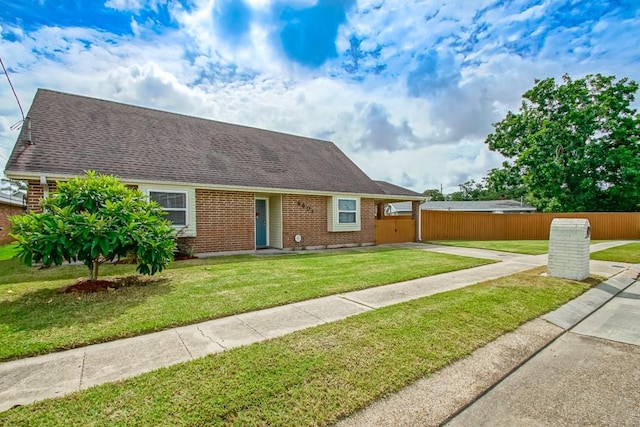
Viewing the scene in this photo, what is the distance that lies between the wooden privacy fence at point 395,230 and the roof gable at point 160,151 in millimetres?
1866

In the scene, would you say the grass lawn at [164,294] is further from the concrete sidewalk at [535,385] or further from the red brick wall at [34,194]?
the concrete sidewalk at [535,385]

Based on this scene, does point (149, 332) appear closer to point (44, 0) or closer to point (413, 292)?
point (413, 292)

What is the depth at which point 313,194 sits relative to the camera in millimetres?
12617

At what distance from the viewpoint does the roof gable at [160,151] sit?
889 centimetres

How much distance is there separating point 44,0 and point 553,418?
1320 cm

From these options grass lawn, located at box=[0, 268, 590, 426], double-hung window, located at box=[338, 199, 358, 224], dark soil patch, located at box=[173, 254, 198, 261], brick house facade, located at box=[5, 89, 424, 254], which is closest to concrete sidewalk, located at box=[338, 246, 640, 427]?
grass lawn, located at box=[0, 268, 590, 426]

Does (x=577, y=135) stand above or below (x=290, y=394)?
above

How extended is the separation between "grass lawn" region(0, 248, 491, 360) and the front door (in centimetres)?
345

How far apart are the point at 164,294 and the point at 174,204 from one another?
16.6 ft

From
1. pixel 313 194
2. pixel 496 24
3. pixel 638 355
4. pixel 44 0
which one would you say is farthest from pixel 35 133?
pixel 496 24

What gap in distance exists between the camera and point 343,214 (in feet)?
44.1

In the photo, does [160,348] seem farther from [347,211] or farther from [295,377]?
[347,211]

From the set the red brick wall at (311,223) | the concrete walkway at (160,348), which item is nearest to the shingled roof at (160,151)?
the red brick wall at (311,223)

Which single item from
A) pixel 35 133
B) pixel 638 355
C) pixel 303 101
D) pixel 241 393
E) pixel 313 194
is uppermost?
pixel 303 101
